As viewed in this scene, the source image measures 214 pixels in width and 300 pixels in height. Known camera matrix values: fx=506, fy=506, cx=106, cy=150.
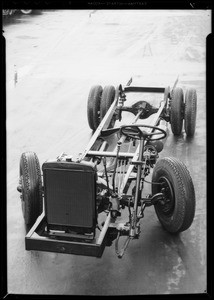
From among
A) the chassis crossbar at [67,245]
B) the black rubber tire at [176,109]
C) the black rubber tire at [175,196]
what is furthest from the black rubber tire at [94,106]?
the chassis crossbar at [67,245]

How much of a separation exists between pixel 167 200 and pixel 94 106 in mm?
3772

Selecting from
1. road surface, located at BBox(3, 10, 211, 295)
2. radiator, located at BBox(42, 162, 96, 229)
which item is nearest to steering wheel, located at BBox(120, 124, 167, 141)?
radiator, located at BBox(42, 162, 96, 229)

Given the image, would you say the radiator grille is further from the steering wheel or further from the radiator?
the steering wheel

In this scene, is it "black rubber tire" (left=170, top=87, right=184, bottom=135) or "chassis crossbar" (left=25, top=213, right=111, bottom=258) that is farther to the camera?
"black rubber tire" (left=170, top=87, right=184, bottom=135)

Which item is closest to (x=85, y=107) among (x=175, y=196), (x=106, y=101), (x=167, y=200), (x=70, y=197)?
(x=106, y=101)

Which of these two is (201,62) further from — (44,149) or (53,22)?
(53,22)

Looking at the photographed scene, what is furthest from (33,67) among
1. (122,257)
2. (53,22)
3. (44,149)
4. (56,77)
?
(122,257)

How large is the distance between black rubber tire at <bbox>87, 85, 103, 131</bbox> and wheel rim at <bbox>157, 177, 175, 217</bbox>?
356 centimetres

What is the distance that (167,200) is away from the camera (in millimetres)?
6066

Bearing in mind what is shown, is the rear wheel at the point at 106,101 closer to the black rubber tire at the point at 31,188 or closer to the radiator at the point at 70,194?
the black rubber tire at the point at 31,188

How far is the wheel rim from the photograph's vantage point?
5973 millimetres

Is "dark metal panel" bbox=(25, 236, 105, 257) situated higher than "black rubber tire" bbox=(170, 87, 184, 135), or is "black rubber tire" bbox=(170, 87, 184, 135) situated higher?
"black rubber tire" bbox=(170, 87, 184, 135)

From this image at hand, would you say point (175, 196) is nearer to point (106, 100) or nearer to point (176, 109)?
point (176, 109)
